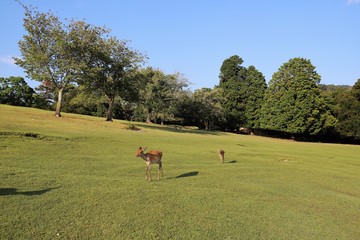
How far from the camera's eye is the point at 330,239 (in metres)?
7.09

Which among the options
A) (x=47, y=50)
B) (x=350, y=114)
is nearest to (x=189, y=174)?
(x=47, y=50)

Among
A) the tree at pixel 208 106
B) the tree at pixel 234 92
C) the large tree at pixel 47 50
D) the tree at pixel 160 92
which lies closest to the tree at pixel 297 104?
the tree at pixel 234 92

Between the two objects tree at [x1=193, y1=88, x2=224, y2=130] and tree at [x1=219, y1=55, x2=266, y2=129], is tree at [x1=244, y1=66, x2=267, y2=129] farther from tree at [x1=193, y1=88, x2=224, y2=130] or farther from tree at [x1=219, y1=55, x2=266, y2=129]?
tree at [x1=193, y1=88, x2=224, y2=130]

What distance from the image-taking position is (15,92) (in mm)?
63406

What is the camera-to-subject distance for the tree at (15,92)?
61.9 metres

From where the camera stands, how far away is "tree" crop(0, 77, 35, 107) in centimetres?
6194

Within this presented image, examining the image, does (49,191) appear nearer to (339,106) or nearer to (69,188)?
(69,188)

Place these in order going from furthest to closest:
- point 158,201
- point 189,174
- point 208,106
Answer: point 208,106 < point 189,174 < point 158,201

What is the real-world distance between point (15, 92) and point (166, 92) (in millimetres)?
34167

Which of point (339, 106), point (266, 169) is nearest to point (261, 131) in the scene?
point (339, 106)

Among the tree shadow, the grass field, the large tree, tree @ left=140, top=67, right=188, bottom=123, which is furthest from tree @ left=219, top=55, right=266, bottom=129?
the tree shadow

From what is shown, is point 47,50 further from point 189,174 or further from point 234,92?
point 234,92

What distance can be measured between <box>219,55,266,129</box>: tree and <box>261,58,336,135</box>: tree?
3.51 metres

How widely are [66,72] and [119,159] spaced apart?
23.9m
